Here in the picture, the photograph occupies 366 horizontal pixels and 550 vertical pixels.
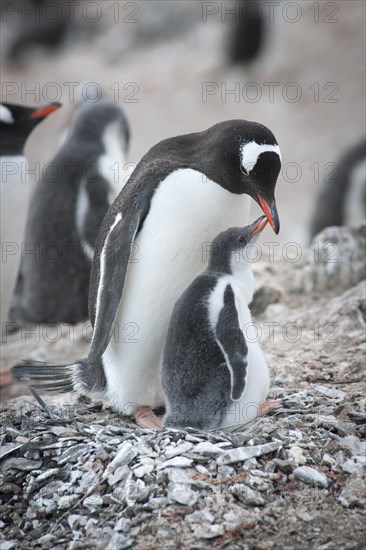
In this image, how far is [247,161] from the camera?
10.6 feet

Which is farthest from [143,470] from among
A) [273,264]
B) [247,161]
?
A: [273,264]

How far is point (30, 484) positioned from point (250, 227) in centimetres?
116

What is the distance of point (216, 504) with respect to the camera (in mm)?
2691

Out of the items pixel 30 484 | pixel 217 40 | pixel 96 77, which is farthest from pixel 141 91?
pixel 30 484

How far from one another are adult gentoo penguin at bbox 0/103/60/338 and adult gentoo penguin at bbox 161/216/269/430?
2.16 m

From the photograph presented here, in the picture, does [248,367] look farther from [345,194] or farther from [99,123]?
[345,194]

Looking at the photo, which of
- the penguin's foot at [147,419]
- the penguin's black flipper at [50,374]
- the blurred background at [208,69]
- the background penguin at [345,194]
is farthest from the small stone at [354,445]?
the blurred background at [208,69]

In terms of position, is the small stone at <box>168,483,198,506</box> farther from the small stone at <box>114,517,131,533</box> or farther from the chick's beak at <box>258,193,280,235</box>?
the chick's beak at <box>258,193,280,235</box>

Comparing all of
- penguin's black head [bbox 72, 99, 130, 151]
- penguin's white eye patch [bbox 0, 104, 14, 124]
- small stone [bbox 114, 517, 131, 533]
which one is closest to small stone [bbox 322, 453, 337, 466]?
small stone [bbox 114, 517, 131, 533]

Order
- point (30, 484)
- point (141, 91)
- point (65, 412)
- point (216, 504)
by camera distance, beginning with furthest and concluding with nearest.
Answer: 1. point (141, 91)
2. point (65, 412)
3. point (30, 484)
4. point (216, 504)

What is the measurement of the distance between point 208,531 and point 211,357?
26.1 inches

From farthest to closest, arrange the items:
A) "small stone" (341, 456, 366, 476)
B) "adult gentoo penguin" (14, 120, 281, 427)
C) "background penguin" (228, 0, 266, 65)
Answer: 1. "background penguin" (228, 0, 266, 65)
2. "adult gentoo penguin" (14, 120, 281, 427)
3. "small stone" (341, 456, 366, 476)

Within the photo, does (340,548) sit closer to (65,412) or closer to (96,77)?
(65,412)

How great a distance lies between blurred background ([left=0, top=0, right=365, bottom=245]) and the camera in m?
10.6
